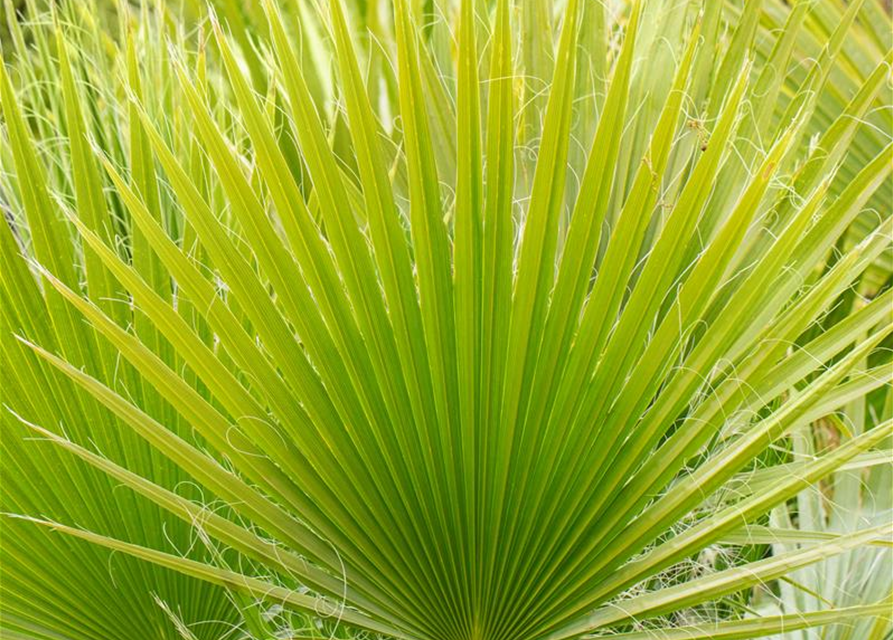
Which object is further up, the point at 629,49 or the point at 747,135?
the point at 629,49

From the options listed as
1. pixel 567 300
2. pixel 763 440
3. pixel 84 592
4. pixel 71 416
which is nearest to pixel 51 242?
pixel 71 416

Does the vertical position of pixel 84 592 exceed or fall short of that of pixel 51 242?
it falls short

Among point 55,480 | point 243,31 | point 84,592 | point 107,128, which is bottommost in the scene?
point 84,592

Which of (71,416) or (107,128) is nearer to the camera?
(71,416)

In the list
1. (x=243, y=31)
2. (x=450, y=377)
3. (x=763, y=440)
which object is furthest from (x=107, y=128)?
(x=763, y=440)

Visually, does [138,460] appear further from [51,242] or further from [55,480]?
[51,242]

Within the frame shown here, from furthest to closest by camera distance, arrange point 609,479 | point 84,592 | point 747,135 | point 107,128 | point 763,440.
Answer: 1. point 107,128
2. point 747,135
3. point 84,592
4. point 609,479
5. point 763,440

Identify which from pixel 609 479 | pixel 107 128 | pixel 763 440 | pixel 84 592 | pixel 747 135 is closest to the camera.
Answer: pixel 763 440

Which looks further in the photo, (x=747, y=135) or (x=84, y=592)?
(x=747, y=135)

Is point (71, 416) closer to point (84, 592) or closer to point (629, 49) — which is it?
point (84, 592)
